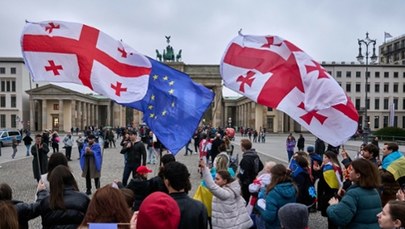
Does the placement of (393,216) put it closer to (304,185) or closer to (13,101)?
(304,185)

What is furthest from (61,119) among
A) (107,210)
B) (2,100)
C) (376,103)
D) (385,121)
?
(107,210)

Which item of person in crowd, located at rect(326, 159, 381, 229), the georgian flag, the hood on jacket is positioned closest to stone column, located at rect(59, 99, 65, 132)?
the georgian flag

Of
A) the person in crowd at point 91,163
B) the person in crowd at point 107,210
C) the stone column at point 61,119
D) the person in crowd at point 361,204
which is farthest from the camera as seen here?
the stone column at point 61,119

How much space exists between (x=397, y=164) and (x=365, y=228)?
300 cm

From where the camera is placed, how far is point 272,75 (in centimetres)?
664

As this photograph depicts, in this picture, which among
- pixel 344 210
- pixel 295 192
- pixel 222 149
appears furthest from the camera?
pixel 222 149

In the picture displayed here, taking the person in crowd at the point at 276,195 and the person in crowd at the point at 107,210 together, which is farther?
the person in crowd at the point at 276,195

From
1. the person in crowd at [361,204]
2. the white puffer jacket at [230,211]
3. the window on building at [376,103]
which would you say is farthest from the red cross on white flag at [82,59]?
the window on building at [376,103]

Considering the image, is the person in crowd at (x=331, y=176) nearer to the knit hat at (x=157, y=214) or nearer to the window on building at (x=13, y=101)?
the knit hat at (x=157, y=214)

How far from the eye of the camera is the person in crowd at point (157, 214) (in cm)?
258

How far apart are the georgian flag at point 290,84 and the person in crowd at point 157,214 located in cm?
381

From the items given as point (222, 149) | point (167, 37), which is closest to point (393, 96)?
point (167, 37)

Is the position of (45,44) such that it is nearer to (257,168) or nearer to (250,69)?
(250,69)

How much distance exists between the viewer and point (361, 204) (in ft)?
13.3
